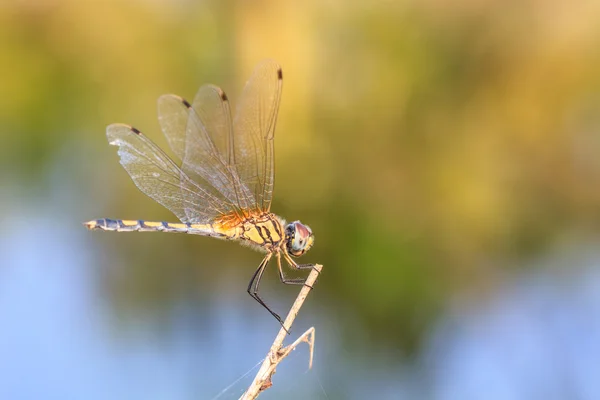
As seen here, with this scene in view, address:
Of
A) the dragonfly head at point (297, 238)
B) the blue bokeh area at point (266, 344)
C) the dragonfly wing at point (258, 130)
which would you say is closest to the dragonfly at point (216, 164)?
the dragonfly wing at point (258, 130)

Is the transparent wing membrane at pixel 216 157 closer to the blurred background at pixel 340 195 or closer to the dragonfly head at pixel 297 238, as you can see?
the dragonfly head at pixel 297 238

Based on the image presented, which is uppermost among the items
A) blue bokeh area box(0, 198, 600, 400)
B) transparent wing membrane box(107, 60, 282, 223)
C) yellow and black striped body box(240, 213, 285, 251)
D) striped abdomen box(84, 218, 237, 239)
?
transparent wing membrane box(107, 60, 282, 223)

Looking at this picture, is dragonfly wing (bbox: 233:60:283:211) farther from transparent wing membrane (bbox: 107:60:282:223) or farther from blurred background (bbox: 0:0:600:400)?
blurred background (bbox: 0:0:600:400)

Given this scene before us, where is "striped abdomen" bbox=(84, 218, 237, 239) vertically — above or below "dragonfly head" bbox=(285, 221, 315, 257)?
below

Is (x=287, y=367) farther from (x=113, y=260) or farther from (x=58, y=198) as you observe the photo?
(x=58, y=198)

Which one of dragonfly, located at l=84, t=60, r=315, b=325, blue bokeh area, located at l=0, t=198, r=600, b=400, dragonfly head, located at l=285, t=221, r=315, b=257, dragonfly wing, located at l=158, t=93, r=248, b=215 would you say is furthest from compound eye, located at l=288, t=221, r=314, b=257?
blue bokeh area, located at l=0, t=198, r=600, b=400

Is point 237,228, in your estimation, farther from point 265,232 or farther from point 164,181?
point 164,181
